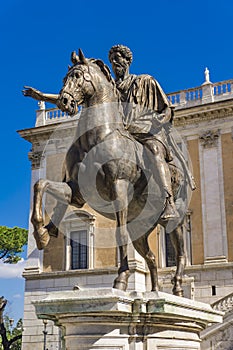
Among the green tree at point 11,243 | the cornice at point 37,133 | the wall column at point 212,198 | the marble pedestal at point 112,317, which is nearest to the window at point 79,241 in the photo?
the cornice at point 37,133

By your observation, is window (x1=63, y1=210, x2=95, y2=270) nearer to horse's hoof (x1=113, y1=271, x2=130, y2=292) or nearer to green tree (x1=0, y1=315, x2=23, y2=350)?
green tree (x1=0, y1=315, x2=23, y2=350)

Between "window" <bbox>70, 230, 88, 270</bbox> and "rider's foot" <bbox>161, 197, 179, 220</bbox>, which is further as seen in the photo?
"window" <bbox>70, 230, 88, 270</bbox>

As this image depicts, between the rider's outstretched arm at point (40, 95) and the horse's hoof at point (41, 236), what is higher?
the rider's outstretched arm at point (40, 95)

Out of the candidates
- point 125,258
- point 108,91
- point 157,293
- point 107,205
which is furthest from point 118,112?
point 157,293

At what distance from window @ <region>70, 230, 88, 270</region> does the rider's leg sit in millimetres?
17545

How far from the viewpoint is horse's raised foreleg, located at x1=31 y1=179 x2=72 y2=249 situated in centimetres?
521

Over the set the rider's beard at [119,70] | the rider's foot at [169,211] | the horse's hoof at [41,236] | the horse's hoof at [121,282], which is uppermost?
the rider's beard at [119,70]

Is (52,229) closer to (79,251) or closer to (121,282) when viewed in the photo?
(121,282)

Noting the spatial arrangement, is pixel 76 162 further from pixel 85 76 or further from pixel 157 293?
pixel 157 293

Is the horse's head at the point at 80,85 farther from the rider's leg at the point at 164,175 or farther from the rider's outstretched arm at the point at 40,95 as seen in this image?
the rider's leg at the point at 164,175

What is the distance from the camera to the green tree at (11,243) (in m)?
36.4

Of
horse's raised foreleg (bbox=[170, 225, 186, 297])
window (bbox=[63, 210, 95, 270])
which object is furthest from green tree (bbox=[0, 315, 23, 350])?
horse's raised foreleg (bbox=[170, 225, 186, 297])

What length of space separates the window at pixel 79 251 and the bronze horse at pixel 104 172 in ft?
57.3

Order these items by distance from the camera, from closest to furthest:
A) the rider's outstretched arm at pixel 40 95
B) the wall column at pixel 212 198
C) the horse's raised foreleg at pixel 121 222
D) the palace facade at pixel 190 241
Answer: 1. the horse's raised foreleg at pixel 121 222
2. the rider's outstretched arm at pixel 40 95
3. the palace facade at pixel 190 241
4. the wall column at pixel 212 198
